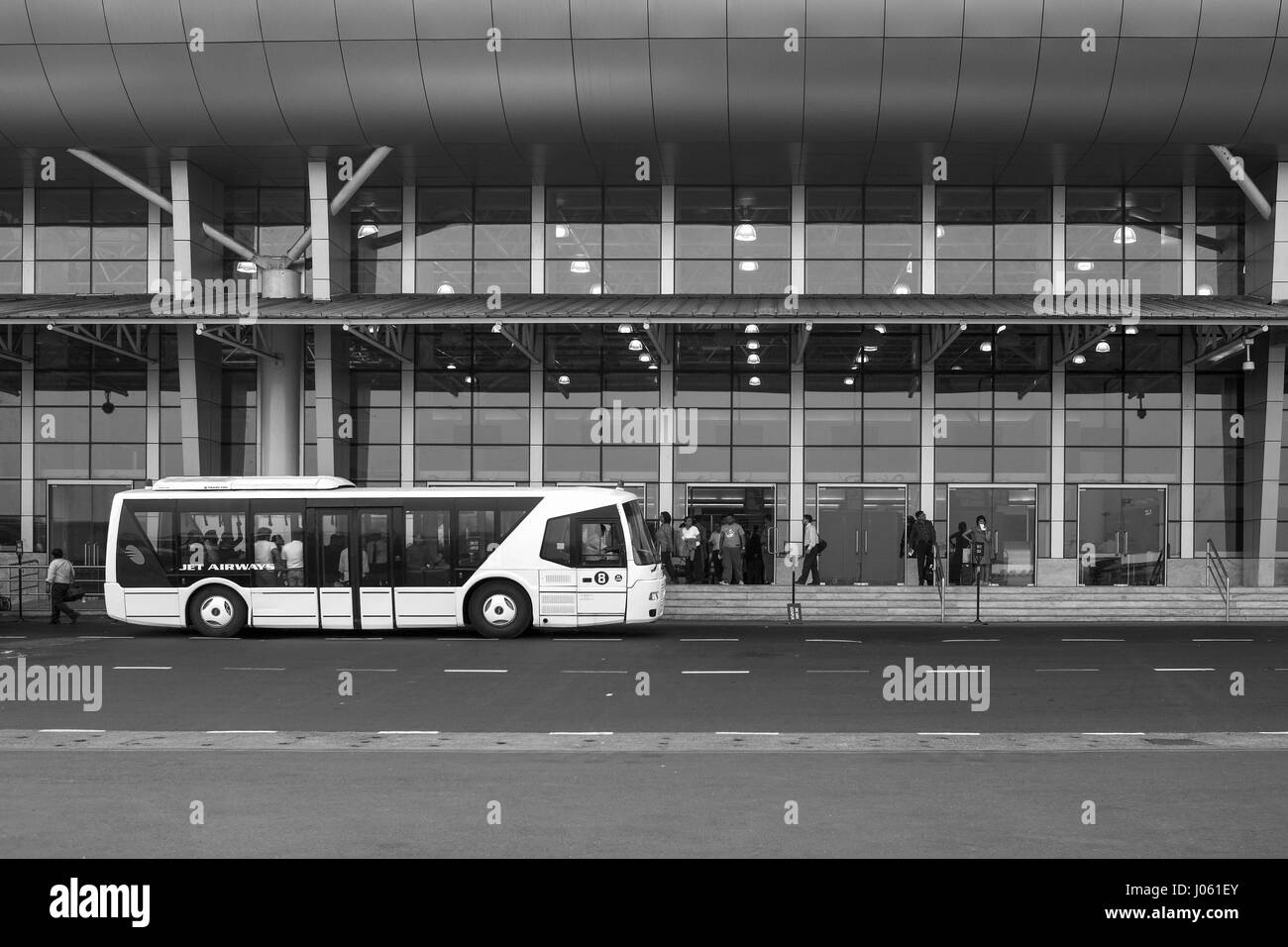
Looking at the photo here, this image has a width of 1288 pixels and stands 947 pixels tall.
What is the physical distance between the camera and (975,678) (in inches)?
651

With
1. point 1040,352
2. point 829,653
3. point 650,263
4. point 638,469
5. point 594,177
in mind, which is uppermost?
point 594,177

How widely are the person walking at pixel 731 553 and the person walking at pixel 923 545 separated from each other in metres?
4.39

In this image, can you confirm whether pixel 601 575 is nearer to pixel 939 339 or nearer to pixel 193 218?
pixel 939 339

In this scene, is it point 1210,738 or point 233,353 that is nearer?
point 1210,738

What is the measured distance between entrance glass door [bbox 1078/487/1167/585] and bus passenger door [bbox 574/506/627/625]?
635 inches

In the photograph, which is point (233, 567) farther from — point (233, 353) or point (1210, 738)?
point (1210, 738)

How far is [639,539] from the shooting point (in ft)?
74.1

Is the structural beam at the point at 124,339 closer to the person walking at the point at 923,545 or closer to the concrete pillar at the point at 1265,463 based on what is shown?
the person walking at the point at 923,545

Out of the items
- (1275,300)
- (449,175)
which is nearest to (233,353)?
(449,175)

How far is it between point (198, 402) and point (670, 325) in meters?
12.7

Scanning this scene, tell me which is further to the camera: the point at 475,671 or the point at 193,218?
the point at 193,218

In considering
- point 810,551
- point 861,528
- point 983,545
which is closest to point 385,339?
point 810,551

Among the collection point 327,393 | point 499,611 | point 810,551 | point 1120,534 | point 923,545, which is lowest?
point 499,611

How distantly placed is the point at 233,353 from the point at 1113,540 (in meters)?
24.6
